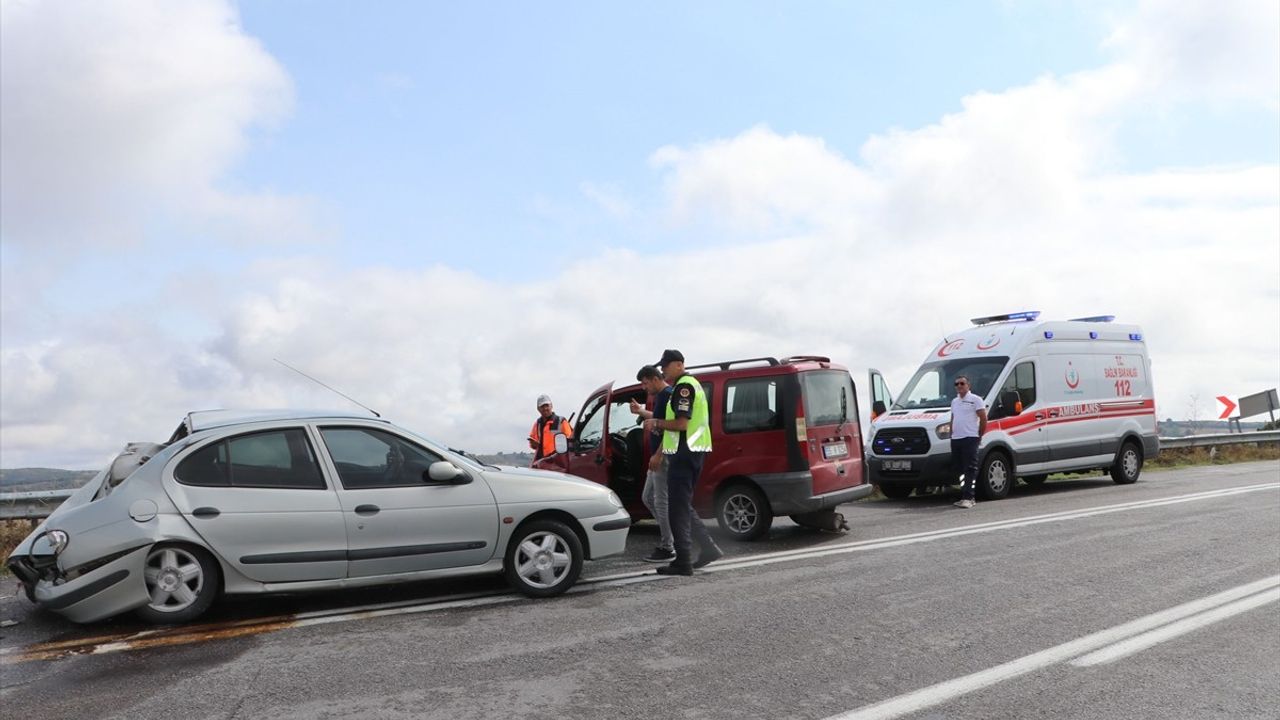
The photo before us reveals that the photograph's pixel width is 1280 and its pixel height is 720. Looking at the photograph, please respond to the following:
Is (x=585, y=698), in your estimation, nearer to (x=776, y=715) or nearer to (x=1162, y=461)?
(x=776, y=715)

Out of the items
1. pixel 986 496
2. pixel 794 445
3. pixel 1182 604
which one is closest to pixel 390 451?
pixel 794 445

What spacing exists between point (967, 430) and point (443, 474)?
30.4 feet

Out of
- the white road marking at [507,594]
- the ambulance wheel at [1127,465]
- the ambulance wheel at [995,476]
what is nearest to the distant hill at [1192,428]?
the ambulance wheel at [1127,465]

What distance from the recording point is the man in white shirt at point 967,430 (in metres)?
13.9

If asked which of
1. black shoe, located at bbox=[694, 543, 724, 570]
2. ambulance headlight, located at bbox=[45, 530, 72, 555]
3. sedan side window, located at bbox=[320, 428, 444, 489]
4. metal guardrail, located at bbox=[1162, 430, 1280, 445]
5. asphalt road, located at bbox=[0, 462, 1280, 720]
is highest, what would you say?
sedan side window, located at bbox=[320, 428, 444, 489]

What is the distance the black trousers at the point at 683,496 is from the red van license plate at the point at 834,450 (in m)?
2.15

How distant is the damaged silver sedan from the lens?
637cm

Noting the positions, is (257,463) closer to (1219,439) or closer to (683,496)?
(683,496)

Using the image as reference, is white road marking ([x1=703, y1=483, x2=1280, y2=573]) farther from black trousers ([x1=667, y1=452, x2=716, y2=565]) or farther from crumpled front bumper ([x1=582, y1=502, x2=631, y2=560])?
crumpled front bumper ([x1=582, y1=502, x2=631, y2=560])

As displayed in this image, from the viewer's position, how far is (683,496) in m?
8.44

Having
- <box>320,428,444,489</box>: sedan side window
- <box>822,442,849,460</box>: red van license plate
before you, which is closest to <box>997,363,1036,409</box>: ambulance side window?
<box>822,442,849,460</box>: red van license plate

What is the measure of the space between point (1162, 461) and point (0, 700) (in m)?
23.5

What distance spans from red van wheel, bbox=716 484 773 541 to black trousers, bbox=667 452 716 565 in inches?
66.5

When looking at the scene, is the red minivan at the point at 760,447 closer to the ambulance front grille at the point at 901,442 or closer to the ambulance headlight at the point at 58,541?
the ambulance front grille at the point at 901,442
